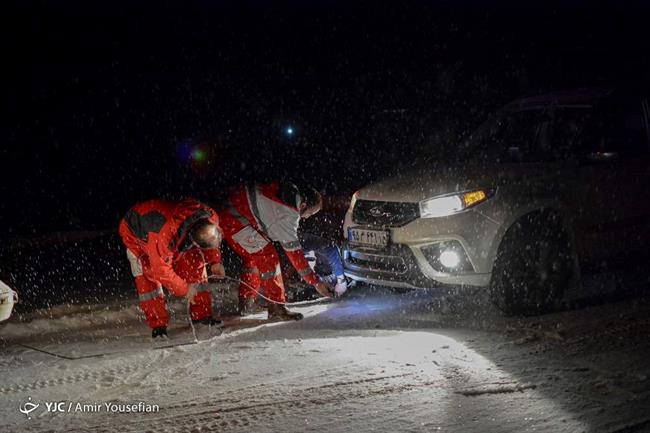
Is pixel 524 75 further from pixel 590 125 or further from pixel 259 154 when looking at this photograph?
pixel 590 125

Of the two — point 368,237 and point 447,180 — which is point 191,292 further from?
point 447,180

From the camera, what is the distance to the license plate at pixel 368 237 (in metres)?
6.03

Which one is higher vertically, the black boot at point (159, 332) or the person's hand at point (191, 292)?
the person's hand at point (191, 292)

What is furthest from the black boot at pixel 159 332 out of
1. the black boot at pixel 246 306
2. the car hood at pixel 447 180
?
the car hood at pixel 447 180

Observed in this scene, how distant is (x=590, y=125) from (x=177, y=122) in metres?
23.2

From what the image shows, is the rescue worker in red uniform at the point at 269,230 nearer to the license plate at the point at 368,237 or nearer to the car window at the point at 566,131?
the license plate at the point at 368,237

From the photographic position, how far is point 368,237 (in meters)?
6.20

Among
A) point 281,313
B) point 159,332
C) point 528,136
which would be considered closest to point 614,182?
point 528,136

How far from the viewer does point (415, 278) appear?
5.82m

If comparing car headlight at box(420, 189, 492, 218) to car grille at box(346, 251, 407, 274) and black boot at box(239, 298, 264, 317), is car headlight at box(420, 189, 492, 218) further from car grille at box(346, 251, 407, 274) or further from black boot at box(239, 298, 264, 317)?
black boot at box(239, 298, 264, 317)

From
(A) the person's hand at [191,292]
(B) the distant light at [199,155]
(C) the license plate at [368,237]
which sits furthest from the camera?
(B) the distant light at [199,155]

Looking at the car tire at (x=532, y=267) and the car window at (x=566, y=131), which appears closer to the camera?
the car tire at (x=532, y=267)

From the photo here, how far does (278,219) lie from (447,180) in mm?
1548

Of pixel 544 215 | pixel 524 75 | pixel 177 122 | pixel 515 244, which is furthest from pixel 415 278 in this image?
pixel 177 122
